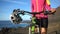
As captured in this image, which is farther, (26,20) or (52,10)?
(26,20)

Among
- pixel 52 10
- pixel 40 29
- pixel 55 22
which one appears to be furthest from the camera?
pixel 55 22

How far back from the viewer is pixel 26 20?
9.75ft

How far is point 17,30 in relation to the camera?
24.0ft

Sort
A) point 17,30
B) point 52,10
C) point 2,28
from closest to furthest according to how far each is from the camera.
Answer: point 52,10
point 2,28
point 17,30

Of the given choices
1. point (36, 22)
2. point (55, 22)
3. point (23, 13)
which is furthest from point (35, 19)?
point (55, 22)

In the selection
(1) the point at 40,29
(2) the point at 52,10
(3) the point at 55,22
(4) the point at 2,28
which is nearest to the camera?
(2) the point at 52,10

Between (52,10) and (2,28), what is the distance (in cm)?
428

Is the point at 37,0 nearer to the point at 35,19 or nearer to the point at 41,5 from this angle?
the point at 41,5

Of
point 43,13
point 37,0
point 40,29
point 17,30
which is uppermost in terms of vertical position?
point 37,0

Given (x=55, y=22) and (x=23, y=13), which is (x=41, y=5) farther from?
(x=55, y=22)

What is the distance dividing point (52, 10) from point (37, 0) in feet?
1.09

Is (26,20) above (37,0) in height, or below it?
below

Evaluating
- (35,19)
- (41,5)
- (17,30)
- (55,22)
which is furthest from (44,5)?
(55,22)

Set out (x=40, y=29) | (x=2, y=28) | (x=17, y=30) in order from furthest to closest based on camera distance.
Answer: (x=17, y=30) < (x=2, y=28) < (x=40, y=29)
